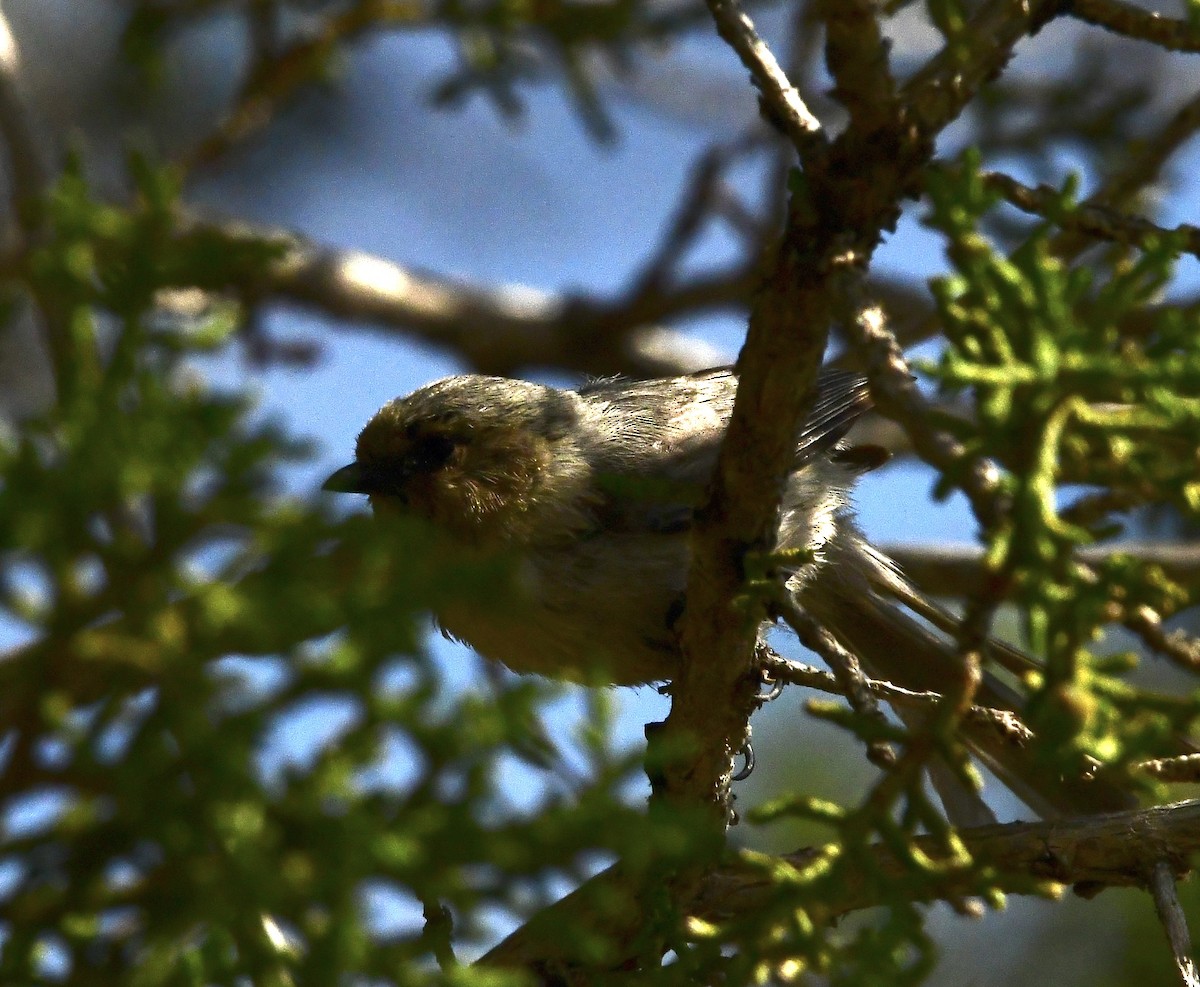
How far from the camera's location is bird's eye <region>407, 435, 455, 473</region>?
4.18 meters

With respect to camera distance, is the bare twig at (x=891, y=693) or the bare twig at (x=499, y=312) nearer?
the bare twig at (x=891, y=693)

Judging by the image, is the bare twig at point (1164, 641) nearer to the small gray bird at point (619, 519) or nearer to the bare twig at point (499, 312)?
the small gray bird at point (619, 519)

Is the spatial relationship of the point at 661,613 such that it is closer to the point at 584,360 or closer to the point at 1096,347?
the point at 1096,347

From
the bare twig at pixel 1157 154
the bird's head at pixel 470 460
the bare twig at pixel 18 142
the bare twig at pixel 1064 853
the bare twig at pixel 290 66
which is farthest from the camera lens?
the bare twig at pixel 290 66

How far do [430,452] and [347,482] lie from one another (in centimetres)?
26

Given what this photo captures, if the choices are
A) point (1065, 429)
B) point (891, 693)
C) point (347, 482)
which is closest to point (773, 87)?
point (1065, 429)

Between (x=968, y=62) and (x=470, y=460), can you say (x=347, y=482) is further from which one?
(x=968, y=62)

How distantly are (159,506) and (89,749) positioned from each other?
0.35 meters

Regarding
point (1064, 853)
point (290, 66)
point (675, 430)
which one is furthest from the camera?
point (290, 66)

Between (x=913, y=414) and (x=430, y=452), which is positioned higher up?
(x=430, y=452)

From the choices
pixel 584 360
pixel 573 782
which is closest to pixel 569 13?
pixel 584 360

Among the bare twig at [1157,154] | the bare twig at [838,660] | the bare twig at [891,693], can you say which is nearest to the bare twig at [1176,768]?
the bare twig at [891,693]

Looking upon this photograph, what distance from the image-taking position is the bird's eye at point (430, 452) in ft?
13.7

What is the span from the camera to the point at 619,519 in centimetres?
389
